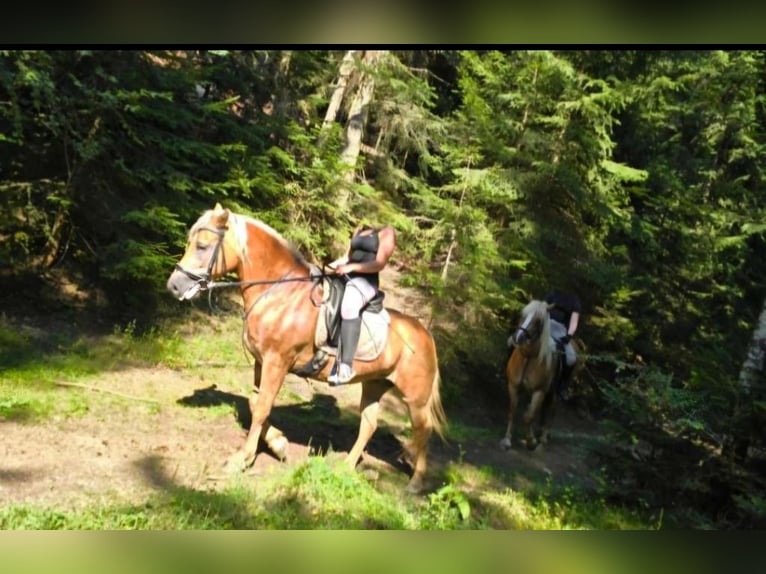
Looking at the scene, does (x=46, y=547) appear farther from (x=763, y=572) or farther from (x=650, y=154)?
(x=650, y=154)

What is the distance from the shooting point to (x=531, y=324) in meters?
6.15

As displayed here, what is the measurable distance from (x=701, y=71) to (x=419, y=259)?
19.9 feet

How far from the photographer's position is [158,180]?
6.32 metres

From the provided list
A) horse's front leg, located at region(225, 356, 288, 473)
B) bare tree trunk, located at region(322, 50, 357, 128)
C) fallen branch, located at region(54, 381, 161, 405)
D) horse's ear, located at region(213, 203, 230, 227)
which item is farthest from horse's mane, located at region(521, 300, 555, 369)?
bare tree trunk, located at region(322, 50, 357, 128)

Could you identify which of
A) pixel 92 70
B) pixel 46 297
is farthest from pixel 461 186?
pixel 46 297

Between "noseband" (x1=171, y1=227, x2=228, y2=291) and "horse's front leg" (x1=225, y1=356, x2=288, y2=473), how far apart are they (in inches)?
31.0

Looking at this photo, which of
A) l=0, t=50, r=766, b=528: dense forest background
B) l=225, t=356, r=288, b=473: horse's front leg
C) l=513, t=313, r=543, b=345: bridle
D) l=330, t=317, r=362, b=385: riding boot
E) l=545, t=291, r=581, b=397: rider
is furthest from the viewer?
l=545, t=291, r=581, b=397: rider

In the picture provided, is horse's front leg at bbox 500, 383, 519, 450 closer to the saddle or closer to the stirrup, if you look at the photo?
the saddle

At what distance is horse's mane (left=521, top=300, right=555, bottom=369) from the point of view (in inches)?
241

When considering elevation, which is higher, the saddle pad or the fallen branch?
A: the saddle pad

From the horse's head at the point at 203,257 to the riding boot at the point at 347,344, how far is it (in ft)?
3.37

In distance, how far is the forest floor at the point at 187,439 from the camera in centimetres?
343

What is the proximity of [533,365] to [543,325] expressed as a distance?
595 mm

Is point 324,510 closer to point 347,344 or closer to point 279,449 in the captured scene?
point 279,449
